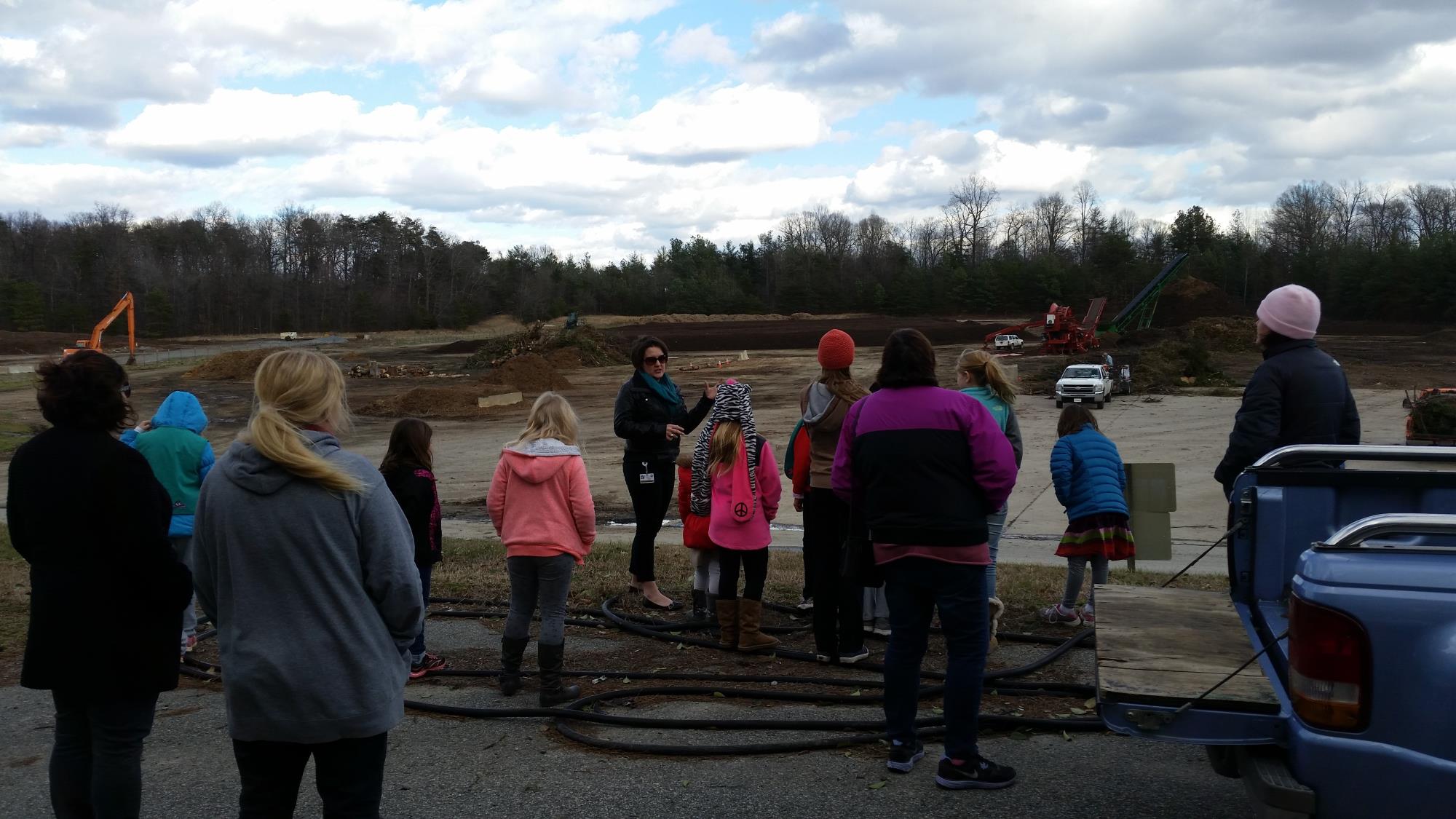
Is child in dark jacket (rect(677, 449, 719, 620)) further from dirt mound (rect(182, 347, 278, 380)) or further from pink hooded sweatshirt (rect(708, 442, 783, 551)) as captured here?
dirt mound (rect(182, 347, 278, 380))

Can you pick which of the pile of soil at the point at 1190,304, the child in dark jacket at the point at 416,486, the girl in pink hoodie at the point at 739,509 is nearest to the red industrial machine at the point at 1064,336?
the pile of soil at the point at 1190,304

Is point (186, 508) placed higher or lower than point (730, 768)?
higher

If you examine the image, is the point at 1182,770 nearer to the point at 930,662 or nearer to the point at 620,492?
the point at 930,662

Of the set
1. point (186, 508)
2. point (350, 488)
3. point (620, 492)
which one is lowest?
point (620, 492)

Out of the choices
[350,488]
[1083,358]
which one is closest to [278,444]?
[350,488]

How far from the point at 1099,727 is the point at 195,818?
3.83 m

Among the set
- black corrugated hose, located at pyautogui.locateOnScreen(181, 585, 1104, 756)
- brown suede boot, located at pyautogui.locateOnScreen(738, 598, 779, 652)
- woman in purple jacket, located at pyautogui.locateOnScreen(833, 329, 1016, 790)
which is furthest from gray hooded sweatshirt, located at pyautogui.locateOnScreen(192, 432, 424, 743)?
brown suede boot, located at pyautogui.locateOnScreen(738, 598, 779, 652)

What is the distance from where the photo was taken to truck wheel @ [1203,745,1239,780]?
3.54 metres

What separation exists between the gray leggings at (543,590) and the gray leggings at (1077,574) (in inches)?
126

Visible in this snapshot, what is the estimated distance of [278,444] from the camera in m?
2.85

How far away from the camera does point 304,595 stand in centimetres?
291

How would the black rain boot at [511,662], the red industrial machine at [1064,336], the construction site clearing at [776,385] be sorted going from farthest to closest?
the red industrial machine at [1064,336], the construction site clearing at [776,385], the black rain boot at [511,662]

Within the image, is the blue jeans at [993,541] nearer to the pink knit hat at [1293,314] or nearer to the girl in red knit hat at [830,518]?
the girl in red knit hat at [830,518]

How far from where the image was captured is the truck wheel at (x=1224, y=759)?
11.6 ft
